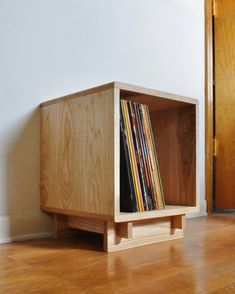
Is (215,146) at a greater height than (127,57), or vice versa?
(127,57)

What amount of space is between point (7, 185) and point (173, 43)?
1086 millimetres

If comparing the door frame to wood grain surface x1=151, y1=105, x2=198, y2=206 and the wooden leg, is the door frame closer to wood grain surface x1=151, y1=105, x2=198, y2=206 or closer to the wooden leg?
wood grain surface x1=151, y1=105, x2=198, y2=206

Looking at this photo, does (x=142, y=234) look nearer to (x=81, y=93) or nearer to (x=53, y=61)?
(x=81, y=93)

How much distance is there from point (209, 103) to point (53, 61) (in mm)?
981

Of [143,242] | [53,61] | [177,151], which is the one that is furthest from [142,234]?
[53,61]

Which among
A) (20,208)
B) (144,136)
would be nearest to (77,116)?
(144,136)

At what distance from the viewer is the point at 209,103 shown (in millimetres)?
1988

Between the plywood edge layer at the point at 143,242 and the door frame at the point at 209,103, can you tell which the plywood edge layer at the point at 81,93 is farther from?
the door frame at the point at 209,103

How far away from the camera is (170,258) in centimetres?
96

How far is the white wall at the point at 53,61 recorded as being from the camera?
1198mm

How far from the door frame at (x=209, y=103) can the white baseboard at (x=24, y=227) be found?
0.99 metres

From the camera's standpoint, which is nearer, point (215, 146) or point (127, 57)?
point (127, 57)

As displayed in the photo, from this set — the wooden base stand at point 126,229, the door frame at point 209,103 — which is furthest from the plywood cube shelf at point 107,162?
the door frame at point 209,103

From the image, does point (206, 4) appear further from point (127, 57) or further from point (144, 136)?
point (144, 136)
